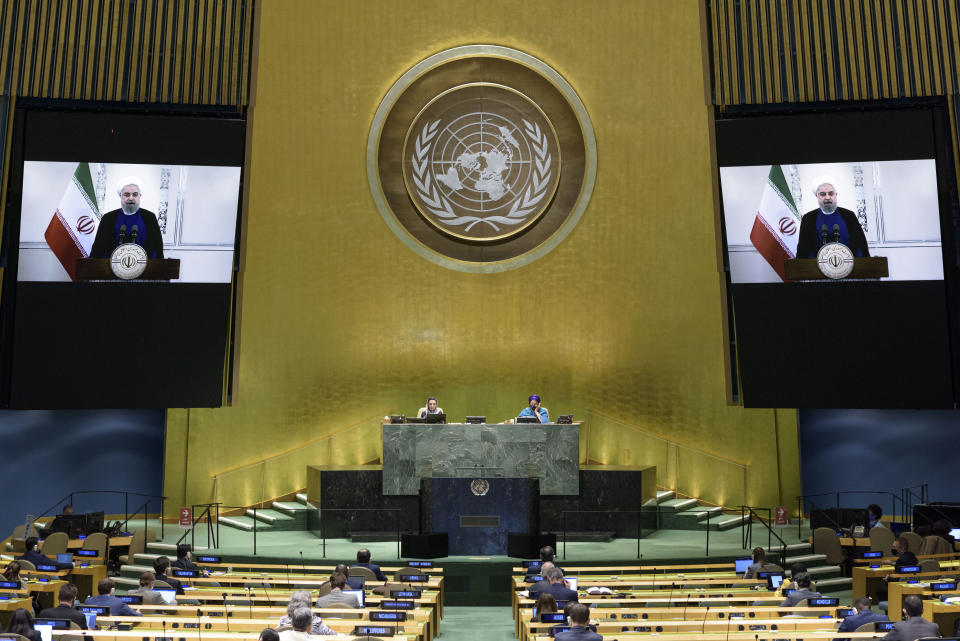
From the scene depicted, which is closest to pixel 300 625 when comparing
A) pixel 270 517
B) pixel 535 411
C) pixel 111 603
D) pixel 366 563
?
pixel 111 603

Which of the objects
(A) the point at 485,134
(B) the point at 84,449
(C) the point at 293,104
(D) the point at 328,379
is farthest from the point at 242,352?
(A) the point at 485,134

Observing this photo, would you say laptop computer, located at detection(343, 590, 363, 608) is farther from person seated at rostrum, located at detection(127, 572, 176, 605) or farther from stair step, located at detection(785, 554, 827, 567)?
stair step, located at detection(785, 554, 827, 567)

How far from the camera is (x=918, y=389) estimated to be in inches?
537

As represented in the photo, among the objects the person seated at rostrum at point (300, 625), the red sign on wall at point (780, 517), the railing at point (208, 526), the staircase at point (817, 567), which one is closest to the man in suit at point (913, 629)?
the person seated at rostrum at point (300, 625)

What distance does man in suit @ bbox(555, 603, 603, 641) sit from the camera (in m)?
6.25

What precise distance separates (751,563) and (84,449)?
10233mm

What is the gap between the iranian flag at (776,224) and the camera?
14133 mm

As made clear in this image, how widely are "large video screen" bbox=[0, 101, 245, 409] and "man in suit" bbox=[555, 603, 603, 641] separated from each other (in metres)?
8.78

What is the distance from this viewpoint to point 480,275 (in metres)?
16.6

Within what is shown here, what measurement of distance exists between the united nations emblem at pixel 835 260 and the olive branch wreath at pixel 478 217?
175 inches

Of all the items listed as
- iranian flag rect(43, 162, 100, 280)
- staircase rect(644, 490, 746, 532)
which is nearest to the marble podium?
staircase rect(644, 490, 746, 532)

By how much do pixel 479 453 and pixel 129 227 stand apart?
5.48 metres

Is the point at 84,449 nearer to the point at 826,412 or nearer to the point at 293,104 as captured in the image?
the point at 293,104

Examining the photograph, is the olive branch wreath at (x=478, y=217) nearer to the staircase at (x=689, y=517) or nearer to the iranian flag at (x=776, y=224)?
the iranian flag at (x=776, y=224)
